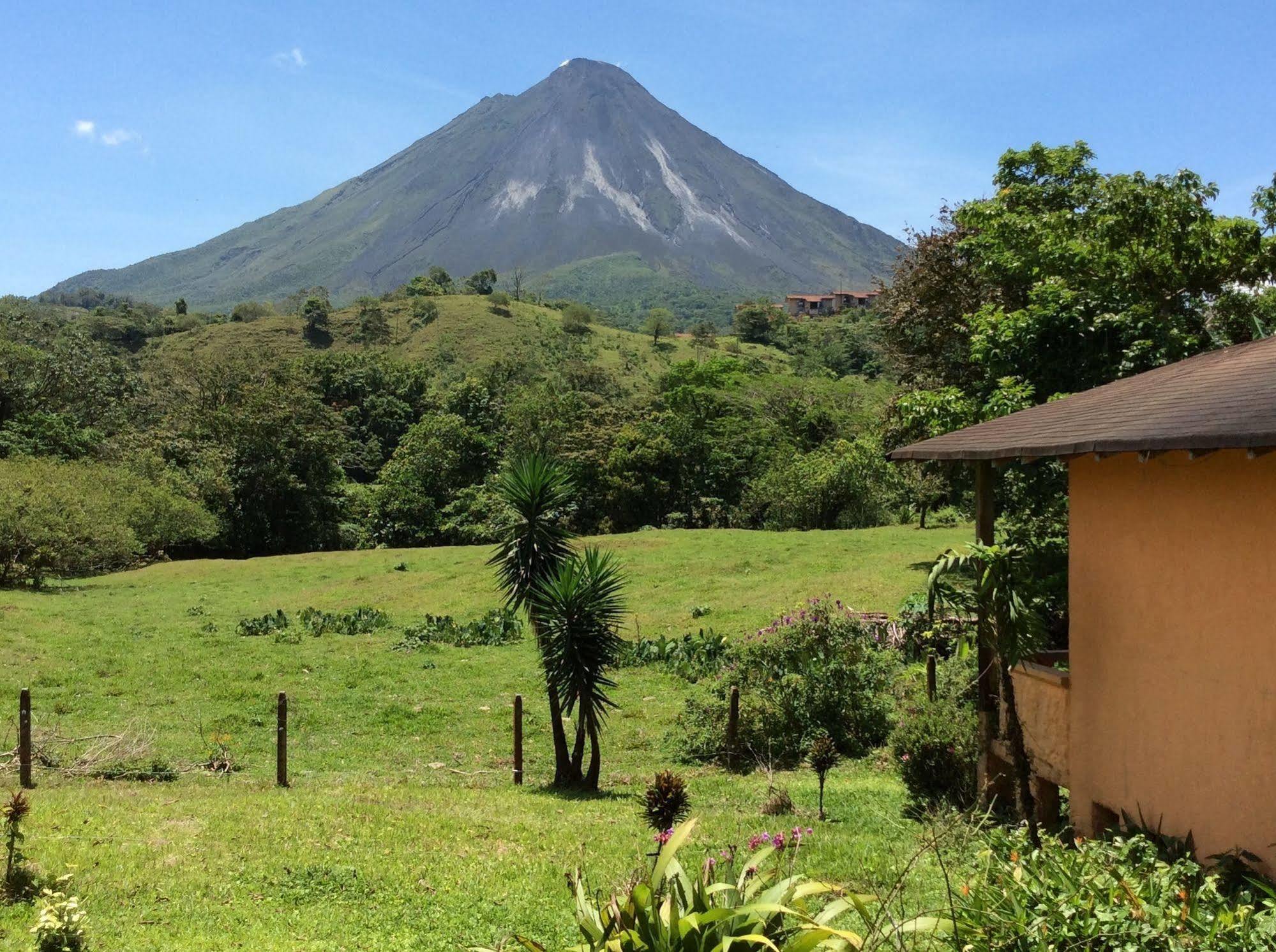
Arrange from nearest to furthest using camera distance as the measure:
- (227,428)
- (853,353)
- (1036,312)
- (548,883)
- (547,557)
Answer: (548,883) → (547,557) → (1036,312) → (227,428) → (853,353)

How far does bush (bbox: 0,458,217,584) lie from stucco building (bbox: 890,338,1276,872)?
33.1 meters

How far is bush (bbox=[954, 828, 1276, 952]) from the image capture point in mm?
4551

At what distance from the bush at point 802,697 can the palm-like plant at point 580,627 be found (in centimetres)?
282

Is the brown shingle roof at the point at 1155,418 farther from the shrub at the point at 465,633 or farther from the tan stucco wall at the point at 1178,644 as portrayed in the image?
the shrub at the point at 465,633

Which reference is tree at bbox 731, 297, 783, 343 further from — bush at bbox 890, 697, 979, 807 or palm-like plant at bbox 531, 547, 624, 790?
bush at bbox 890, 697, 979, 807

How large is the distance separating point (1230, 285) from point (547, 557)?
417 inches

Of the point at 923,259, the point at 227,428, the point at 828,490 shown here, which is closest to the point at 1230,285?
the point at 923,259

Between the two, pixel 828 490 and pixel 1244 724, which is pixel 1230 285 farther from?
pixel 828 490

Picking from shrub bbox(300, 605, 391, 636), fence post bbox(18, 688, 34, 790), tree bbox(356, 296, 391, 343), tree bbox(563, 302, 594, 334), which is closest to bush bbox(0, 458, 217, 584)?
shrub bbox(300, 605, 391, 636)

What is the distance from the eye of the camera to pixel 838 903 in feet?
14.6

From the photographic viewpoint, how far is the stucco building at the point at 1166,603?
5.86m

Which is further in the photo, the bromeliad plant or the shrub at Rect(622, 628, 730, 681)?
the shrub at Rect(622, 628, 730, 681)

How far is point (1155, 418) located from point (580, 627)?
279 inches

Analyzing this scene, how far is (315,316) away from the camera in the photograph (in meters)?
94.4
